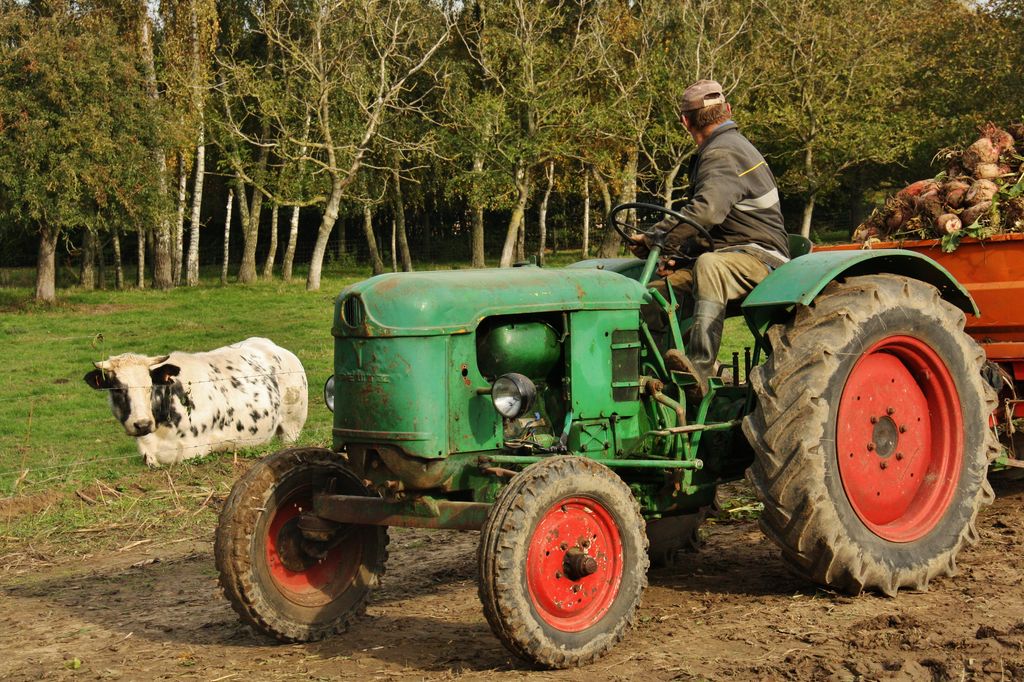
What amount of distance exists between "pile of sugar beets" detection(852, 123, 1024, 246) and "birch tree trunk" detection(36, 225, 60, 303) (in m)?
25.1

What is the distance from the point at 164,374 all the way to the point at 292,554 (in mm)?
5767

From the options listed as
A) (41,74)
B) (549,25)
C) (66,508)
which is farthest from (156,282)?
(66,508)

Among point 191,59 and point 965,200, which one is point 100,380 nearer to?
point 965,200

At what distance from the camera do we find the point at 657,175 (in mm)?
41062

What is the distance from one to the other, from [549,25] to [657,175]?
6.77m

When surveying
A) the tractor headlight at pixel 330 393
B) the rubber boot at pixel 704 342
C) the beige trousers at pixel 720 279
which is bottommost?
the tractor headlight at pixel 330 393

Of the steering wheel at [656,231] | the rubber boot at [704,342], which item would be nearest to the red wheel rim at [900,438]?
the rubber boot at [704,342]

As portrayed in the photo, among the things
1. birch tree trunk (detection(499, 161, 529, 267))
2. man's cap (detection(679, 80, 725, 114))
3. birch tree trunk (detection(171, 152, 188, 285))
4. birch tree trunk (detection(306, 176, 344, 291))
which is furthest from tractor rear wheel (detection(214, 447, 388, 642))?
birch tree trunk (detection(171, 152, 188, 285))

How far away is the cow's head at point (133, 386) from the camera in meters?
11.0

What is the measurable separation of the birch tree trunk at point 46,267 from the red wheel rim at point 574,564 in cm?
2672

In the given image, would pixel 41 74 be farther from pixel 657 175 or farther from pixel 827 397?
pixel 827 397

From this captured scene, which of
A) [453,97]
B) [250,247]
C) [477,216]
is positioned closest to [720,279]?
[453,97]

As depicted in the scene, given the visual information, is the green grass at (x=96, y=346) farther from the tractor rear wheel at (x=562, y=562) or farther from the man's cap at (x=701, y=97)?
the man's cap at (x=701, y=97)

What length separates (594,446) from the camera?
5582 millimetres
